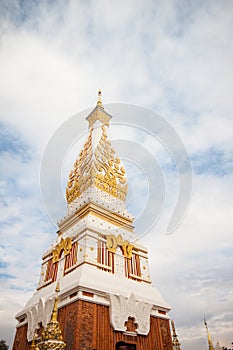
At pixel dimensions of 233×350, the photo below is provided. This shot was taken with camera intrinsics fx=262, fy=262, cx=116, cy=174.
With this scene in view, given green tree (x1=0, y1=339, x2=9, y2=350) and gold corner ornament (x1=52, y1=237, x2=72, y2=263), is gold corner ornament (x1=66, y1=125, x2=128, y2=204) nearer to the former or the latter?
gold corner ornament (x1=52, y1=237, x2=72, y2=263)

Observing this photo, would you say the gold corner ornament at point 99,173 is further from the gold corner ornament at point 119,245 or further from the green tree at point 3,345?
the green tree at point 3,345

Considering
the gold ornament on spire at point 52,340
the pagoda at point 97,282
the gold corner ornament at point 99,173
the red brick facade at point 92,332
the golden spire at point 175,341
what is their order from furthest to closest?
1. the gold corner ornament at point 99,173
2. the golden spire at point 175,341
3. the pagoda at point 97,282
4. the red brick facade at point 92,332
5. the gold ornament on spire at point 52,340

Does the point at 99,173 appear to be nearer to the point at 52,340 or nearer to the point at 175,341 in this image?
the point at 175,341

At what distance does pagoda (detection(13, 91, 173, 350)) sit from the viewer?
1039cm

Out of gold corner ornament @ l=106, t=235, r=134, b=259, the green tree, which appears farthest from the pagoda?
the green tree

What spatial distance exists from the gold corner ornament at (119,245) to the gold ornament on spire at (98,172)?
386 cm

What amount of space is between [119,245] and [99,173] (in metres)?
5.64

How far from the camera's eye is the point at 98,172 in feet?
59.9

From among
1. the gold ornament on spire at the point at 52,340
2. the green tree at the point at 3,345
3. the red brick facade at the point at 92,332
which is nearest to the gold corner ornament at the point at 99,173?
the red brick facade at the point at 92,332

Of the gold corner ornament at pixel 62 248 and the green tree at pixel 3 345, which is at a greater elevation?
the gold corner ornament at pixel 62 248

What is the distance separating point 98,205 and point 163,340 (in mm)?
7549

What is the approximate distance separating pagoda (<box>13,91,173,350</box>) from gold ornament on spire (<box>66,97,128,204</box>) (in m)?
0.08

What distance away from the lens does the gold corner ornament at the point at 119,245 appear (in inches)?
548

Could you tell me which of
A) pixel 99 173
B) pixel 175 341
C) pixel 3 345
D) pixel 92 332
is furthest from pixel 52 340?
pixel 3 345
